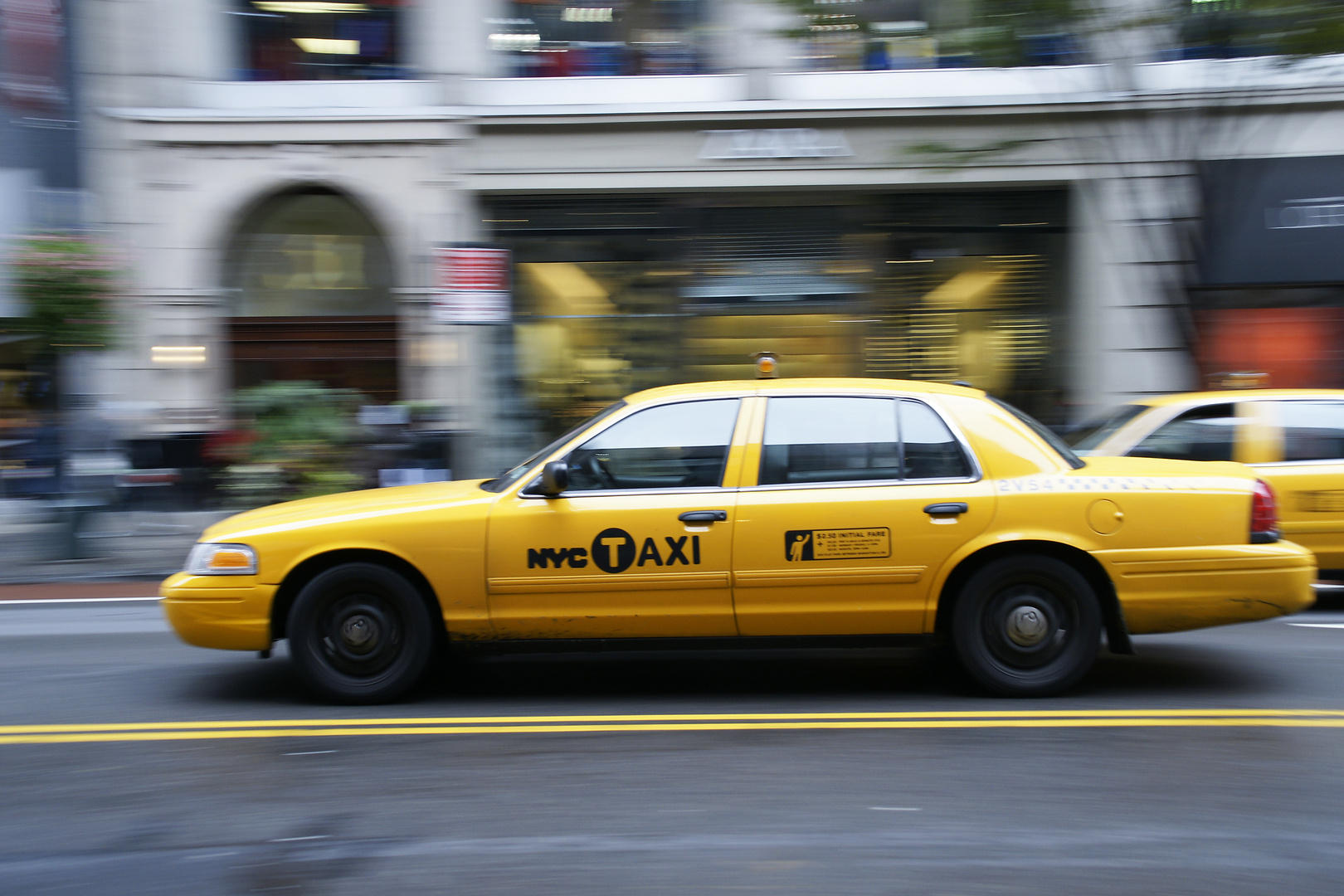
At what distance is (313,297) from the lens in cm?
1466

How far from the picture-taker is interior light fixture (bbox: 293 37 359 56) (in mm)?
14469

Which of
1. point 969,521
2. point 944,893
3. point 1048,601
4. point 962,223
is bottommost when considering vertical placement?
point 944,893

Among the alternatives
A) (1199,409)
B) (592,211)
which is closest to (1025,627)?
Result: (1199,409)

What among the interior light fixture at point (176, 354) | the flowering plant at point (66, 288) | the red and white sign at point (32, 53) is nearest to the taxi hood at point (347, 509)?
the flowering plant at point (66, 288)

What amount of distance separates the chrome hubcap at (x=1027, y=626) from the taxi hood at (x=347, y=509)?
2.50 metres

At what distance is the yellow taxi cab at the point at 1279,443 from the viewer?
24.8 feet

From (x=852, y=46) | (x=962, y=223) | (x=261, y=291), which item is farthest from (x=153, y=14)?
(x=962, y=223)

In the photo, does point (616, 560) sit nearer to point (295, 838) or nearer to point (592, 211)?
point (295, 838)

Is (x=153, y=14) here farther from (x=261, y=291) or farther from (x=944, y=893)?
(x=944, y=893)

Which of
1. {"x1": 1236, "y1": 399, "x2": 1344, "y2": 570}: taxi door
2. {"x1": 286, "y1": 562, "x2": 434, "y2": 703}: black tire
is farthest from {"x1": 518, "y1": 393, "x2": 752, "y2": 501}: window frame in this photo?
{"x1": 1236, "y1": 399, "x2": 1344, "y2": 570}: taxi door

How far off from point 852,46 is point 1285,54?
18.3ft

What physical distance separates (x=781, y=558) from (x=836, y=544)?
0.87 ft

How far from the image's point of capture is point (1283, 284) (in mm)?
13453

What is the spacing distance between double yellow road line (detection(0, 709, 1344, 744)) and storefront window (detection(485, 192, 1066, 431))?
9406 mm
